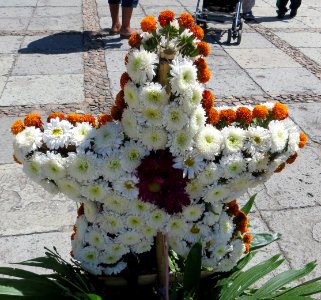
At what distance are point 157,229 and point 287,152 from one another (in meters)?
0.64

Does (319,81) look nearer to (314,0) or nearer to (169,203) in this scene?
(169,203)

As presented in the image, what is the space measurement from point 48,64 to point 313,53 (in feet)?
11.8

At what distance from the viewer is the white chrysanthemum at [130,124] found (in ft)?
6.15

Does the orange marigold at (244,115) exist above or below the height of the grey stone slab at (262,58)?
above

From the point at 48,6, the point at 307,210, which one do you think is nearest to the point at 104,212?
the point at 307,210

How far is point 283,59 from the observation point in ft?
21.0

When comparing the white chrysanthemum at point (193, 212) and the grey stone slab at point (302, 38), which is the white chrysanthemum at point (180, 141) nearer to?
the white chrysanthemum at point (193, 212)

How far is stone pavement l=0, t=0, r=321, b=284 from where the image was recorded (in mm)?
3125

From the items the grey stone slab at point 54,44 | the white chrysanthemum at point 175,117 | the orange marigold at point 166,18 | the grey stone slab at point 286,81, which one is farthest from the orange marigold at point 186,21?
the grey stone slab at point 54,44

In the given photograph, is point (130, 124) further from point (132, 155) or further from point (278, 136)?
point (278, 136)

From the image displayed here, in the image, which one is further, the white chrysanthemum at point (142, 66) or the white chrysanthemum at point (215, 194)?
the white chrysanthemum at point (215, 194)

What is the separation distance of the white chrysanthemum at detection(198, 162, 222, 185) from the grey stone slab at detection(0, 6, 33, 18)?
698cm

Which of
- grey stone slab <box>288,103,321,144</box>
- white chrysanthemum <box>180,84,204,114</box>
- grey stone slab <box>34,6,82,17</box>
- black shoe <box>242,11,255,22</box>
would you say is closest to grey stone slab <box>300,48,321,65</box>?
grey stone slab <box>288,103,321,144</box>

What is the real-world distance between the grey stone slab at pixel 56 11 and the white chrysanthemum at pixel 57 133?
21.9 ft
